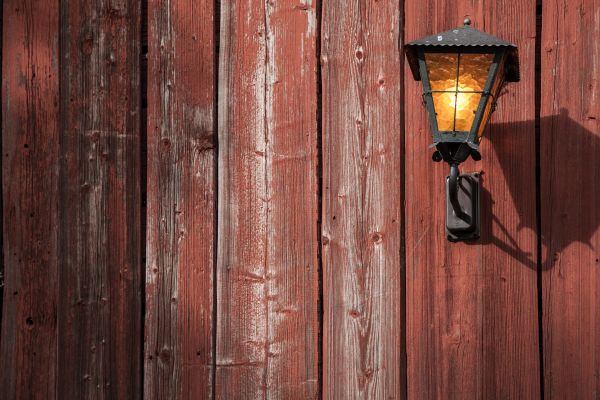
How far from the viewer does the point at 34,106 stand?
12.3 feet

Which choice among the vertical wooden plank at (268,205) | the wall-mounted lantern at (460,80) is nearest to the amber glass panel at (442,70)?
the wall-mounted lantern at (460,80)

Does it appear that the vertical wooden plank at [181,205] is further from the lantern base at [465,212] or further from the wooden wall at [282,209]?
the lantern base at [465,212]

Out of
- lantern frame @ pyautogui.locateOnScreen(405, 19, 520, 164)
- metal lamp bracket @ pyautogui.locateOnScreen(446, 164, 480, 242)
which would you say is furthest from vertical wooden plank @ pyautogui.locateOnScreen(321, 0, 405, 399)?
lantern frame @ pyautogui.locateOnScreen(405, 19, 520, 164)

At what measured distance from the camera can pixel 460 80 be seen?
9.74 ft

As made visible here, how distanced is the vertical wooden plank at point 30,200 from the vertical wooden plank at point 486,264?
59.7 inches

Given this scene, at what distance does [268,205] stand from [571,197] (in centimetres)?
116

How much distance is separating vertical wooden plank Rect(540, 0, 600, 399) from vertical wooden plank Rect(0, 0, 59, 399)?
201 cm

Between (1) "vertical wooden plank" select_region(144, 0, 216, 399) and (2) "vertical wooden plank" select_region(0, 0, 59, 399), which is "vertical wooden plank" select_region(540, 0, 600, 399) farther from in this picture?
(2) "vertical wooden plank" select_region(0, 0, 59, 399)

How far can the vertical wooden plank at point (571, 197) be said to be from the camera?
10.3 ft

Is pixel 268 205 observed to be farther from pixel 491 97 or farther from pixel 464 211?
pixel 491 97

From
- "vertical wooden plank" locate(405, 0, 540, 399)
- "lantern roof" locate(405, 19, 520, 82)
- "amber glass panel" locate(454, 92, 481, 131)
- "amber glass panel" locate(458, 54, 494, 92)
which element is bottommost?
"vertical wooden plank" locate(405, 0, 540, 399)

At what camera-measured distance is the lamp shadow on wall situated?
318cm

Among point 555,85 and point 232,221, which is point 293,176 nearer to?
point 232,221

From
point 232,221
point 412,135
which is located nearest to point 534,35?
point 412,135
